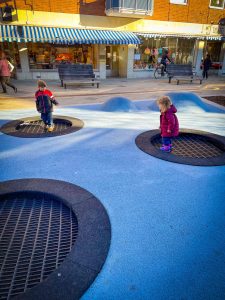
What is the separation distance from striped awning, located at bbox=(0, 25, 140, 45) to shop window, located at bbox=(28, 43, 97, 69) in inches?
79.4

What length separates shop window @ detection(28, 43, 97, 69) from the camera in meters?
→ 17.6

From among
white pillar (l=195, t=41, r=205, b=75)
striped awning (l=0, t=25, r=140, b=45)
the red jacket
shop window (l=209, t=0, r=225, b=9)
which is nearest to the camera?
the red jacket

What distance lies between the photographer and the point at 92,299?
225 centimetres

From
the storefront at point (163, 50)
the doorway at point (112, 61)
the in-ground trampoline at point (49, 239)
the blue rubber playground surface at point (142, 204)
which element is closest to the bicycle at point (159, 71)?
the storefront at point (163, 50)

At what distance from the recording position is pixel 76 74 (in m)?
14.7

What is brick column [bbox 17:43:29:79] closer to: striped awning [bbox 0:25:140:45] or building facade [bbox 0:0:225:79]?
building facade [bbox 0:0:225:79]

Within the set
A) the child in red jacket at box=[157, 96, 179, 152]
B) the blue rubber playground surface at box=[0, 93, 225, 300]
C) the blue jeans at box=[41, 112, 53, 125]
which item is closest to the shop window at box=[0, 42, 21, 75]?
the blue jeans at box=[41, 112, 53, 125]

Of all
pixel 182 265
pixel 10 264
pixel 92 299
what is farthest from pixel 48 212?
pixel 182 265

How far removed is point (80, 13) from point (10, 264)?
719 inches

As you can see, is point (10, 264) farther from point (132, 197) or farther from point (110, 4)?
point (110, 4)

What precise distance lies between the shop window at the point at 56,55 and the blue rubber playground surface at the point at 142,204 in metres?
13.0

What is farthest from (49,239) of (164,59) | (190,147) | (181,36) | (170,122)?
(181,36)

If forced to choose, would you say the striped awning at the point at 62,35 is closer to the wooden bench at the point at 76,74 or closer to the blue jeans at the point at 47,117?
the wooden bench at the point at 76,74

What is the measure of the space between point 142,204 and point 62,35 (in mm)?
15307
